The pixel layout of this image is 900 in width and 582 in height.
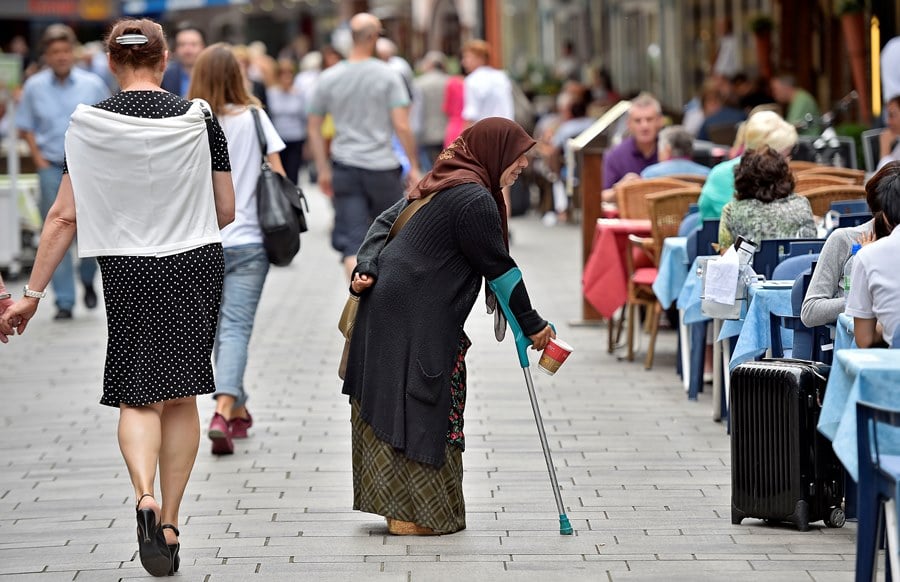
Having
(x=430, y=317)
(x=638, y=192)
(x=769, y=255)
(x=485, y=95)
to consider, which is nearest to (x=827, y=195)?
(x=769, y=255)

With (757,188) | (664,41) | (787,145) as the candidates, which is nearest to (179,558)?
(757,188)

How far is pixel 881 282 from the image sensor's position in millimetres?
4992

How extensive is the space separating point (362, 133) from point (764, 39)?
11.1m

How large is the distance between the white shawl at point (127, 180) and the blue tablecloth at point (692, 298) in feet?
10.7

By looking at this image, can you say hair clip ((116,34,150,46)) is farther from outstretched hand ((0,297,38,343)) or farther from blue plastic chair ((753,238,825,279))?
blue plastic chair ((753,238,825,279))

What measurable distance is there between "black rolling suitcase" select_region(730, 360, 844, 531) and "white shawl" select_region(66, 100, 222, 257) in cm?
207

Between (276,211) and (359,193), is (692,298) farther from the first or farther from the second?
(359,193)

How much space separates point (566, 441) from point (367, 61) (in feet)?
14.3

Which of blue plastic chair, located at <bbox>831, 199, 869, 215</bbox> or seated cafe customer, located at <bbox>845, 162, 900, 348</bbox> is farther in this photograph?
blue plastic chair, located at <bbox>831, 199, 869, 215</bbox>

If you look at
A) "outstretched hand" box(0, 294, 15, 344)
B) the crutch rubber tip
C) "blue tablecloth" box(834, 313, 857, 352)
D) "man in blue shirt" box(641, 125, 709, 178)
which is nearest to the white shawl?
"outstretched hand" box(0, 294, 15, 344)

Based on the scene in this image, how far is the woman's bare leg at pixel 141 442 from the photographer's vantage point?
529 cm

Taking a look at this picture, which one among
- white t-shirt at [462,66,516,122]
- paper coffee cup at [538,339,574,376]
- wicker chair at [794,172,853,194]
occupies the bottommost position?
paper coffee cup at [538,339,574,376]

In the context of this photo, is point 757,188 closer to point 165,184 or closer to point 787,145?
point 787,145

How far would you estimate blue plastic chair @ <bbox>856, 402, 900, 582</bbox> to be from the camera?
438 centimetres
